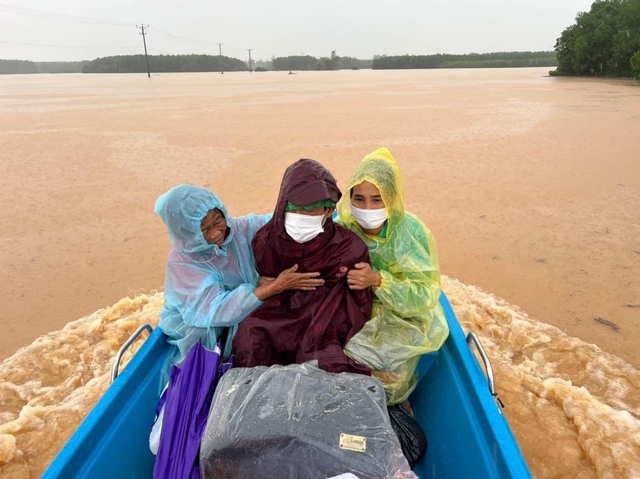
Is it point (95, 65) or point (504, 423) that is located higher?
point (95, 65)

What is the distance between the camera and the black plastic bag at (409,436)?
73.1 inches

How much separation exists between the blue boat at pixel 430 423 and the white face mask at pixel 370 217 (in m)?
0.68

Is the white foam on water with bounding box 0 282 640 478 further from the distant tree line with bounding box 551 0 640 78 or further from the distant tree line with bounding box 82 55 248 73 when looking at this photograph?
the distant tree line with bounding box 82 55 248 73

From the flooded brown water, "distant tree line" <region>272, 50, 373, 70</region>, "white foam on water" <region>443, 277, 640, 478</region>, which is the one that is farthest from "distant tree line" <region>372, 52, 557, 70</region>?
"white foam on water" <region>443, 277, 640, 478</region>

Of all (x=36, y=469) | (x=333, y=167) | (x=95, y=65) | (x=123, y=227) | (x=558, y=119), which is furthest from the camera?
(x=95, y=65)

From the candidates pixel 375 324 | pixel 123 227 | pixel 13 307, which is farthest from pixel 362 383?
pixel 123 227

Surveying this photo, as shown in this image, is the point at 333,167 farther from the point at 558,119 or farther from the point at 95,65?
the point at 95,65

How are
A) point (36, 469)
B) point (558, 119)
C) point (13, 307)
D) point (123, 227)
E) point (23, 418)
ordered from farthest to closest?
point (558, 119) → point (123, 227) → point (13, 307) → point (23, 418) → point (36, 469)

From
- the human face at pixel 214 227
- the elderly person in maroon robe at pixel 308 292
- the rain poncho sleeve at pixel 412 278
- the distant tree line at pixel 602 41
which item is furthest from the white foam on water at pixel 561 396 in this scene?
the distant tree line at pixel 602 41

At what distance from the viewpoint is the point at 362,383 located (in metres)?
1.64

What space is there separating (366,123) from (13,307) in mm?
10451

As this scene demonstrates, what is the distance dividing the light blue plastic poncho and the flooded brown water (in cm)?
140

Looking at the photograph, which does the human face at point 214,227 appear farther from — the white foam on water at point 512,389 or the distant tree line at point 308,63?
the distant tree line at point 308,63

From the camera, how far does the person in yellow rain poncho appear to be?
6.66 ft
